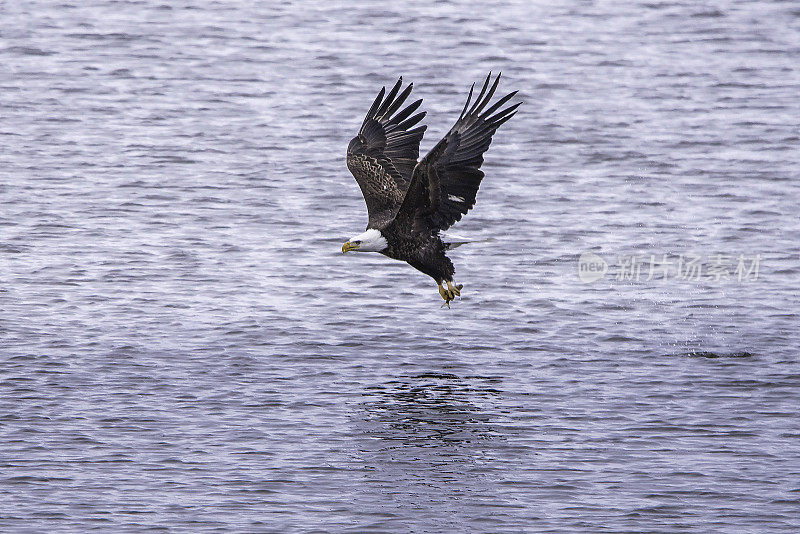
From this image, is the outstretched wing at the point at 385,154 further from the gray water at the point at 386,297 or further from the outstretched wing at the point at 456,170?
the gray water at the point at 386,297

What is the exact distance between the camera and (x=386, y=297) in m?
15.8

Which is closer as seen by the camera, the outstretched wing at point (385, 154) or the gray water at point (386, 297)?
the gray water at point (386, 297)

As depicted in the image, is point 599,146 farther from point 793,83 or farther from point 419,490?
point 419,490

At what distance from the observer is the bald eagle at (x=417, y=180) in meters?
12.3

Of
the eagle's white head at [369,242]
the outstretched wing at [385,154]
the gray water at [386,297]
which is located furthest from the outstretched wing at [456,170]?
the gray water at [386,297]

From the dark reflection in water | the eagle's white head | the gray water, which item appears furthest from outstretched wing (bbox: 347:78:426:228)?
the dark reflection in water

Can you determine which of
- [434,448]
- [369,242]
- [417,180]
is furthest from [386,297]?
[434,448]

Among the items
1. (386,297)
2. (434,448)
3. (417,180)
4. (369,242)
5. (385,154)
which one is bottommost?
(434,448)

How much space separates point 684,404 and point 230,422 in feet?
12.3

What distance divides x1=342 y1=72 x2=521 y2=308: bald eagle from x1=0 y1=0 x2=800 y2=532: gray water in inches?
45.4

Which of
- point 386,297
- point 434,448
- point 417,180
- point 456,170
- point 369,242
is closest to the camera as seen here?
point 434,448

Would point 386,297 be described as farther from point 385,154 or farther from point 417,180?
point 417,180

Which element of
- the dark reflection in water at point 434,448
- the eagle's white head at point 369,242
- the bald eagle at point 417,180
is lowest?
the dark reflection in water at point 434,448

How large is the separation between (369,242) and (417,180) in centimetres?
115
